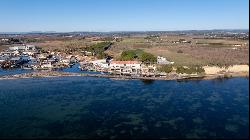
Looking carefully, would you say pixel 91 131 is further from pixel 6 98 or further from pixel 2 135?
pixel 6 98

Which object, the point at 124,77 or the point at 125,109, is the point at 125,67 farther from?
the point at 125,109

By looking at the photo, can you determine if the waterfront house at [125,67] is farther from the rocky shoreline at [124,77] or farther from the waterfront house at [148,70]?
the rocky shoreline at [124,77]

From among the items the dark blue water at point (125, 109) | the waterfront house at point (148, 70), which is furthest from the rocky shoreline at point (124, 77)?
the waterfront house at point (148, 70)

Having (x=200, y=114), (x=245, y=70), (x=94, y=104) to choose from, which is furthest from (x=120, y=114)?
(x=245, y=70)

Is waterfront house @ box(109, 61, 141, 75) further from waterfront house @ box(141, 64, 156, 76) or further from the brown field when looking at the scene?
the brown field

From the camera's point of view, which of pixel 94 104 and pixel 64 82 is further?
pixel 64 82

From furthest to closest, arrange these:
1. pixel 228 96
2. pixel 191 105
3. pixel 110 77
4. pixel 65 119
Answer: pixel 110 77
pixel 228 96
pixel 191 105
pixel 65 119

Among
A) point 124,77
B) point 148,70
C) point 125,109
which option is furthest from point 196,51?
point 125,109

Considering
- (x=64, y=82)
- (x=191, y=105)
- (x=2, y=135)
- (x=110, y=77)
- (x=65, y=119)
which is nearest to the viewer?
(x=2, y=135)
